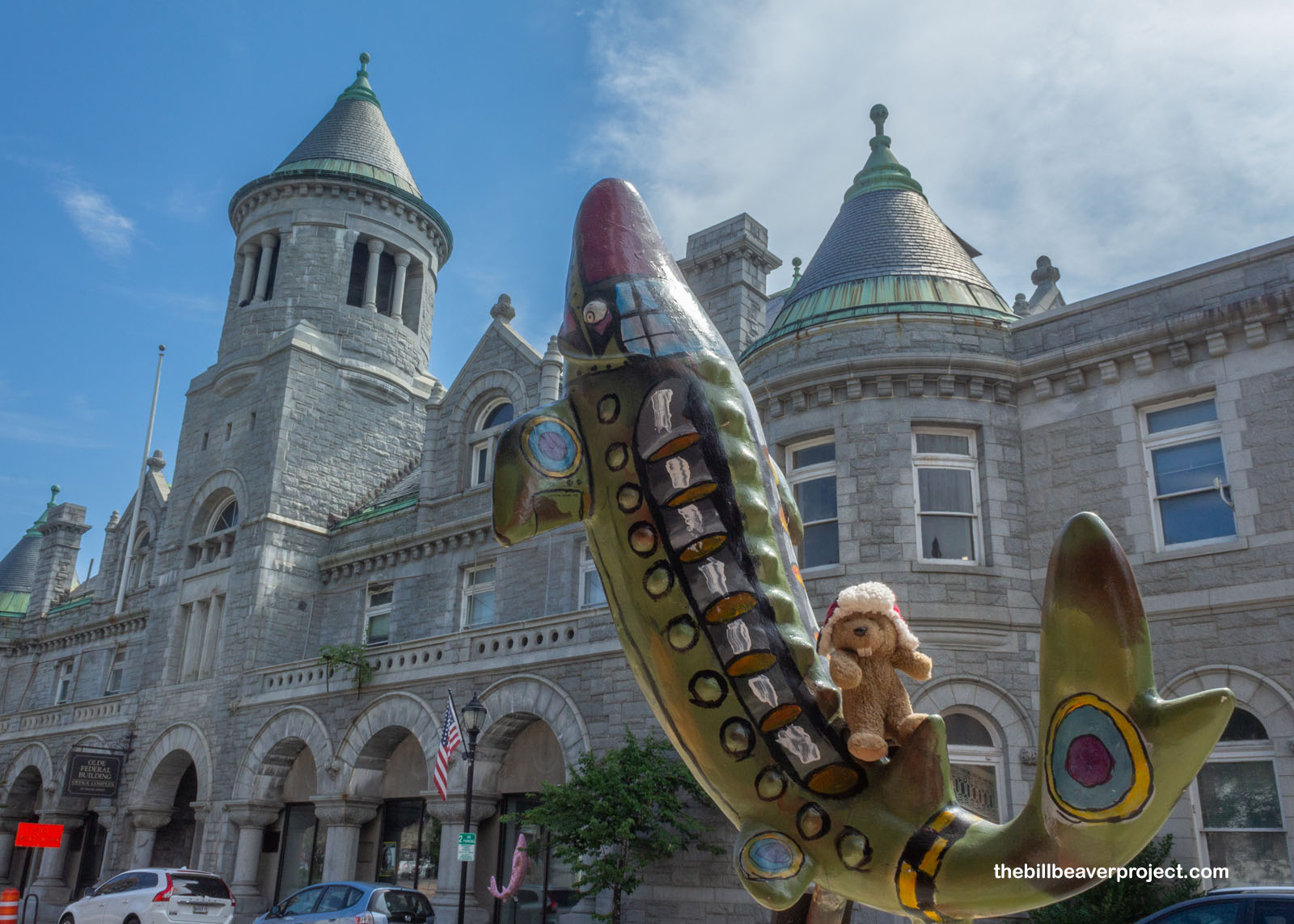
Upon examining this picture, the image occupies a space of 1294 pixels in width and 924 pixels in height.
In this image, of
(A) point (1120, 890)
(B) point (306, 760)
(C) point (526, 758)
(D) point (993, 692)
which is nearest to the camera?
(A) point (1120, 890)

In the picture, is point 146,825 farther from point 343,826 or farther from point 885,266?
point 885,266

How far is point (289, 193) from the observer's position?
32.0 meters

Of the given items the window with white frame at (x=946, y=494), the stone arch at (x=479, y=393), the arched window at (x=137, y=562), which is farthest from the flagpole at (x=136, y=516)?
the window with white frame at (x=946, y=494)

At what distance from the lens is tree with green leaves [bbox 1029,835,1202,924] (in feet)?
39.5

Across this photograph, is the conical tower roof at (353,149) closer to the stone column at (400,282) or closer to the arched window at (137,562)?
the stone column at (400,282)

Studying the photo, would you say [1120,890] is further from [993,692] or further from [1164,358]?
[1164,358]

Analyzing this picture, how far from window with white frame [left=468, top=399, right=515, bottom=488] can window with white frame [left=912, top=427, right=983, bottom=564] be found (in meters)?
11.3

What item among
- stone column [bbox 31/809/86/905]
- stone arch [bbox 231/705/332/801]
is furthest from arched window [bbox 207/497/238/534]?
stone column [bbox 31/809/86/905]

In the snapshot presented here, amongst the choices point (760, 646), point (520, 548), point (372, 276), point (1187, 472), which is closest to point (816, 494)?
point (1187, 472)

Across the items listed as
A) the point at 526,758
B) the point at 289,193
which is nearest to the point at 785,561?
the point at 526,758

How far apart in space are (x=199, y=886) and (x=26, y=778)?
61.4 feet

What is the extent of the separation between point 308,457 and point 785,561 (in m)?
25.9

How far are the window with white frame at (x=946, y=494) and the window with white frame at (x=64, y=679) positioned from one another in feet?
99.3

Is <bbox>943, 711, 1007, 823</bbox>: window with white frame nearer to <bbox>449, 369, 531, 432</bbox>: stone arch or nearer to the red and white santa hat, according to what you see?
the red and white santa hat
